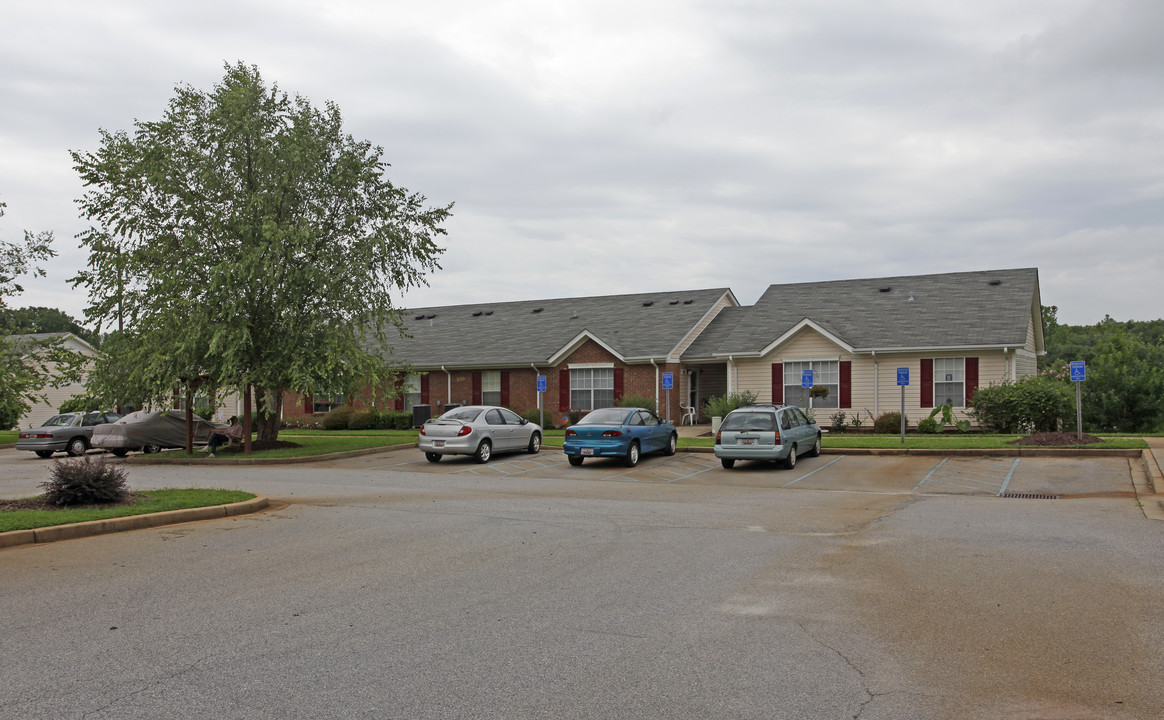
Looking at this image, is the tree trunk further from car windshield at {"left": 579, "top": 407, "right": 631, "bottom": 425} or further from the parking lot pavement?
car windshield at {"left": 579, "top": 407, "right": 631, "bottom": 425}

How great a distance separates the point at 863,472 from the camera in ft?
63.4

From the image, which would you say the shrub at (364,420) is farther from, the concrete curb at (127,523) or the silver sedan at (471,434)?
the concrete curb at (127,523)

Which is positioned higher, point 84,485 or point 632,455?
point 84,485

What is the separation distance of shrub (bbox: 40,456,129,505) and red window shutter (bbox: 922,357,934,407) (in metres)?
25.3

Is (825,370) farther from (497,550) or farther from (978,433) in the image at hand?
(497,550)

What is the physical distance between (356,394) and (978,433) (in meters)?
19.5

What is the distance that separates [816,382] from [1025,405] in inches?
289

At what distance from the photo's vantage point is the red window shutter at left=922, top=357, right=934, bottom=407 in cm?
2980

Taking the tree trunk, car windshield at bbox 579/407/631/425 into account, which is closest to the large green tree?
the tree trunk

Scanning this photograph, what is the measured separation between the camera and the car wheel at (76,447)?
28973 millimetres

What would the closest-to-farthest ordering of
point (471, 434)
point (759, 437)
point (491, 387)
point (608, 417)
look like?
point (759, 437), point (608, 417), point (471, 434), point (491, 387)

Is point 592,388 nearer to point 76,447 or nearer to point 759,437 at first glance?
point 759,437

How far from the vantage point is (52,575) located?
323 inches

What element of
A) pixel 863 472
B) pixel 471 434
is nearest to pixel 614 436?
pixel 471 434
